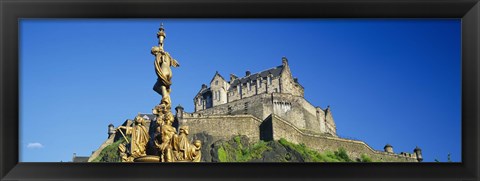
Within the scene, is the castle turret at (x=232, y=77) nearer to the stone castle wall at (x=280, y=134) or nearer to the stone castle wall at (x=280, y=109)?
the stone castle wall at (x=280, y=109)

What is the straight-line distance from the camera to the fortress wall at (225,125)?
25.8 meters

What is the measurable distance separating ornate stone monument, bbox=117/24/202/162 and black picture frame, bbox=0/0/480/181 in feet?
4.13

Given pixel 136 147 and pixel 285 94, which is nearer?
pixel 136 147

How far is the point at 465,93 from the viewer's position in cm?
233

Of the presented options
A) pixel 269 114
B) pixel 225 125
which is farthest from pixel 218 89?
pixel 225 125

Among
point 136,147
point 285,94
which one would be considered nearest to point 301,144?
point 285,94

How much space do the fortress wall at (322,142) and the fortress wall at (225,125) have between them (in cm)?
77

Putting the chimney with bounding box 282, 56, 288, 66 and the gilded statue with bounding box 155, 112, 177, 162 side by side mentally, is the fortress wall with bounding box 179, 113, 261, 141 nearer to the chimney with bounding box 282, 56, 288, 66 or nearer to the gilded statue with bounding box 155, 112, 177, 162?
the chimney with bounding box 282, 56, 288, 66

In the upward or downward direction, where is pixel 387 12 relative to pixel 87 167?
upward

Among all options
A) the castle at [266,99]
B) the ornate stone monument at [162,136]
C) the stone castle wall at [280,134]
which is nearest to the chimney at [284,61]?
the castle at [266,99]

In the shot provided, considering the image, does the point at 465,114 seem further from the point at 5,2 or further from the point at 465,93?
the point at 5,2

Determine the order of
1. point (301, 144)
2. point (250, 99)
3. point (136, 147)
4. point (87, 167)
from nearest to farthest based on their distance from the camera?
point (87, 167) < point (136, 147) < point (301, 144) < point (250, 99)

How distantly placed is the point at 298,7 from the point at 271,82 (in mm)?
29056

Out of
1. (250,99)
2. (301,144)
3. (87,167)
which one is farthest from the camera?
(250,99)
